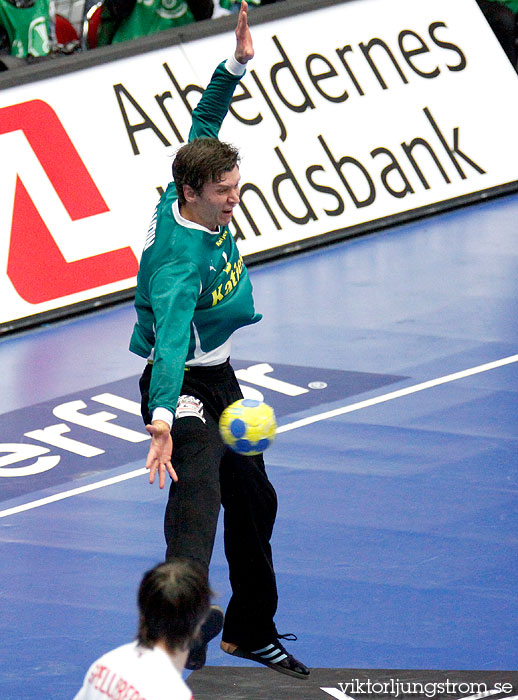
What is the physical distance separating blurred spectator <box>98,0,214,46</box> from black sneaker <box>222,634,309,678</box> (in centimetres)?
861

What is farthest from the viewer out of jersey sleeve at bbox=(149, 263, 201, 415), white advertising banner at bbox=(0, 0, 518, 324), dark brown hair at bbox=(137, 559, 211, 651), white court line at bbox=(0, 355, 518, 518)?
Result: white advertising banner at bbox=(0, 0, 518, 324)

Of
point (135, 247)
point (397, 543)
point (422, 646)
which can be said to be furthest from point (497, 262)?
point (422, 646)

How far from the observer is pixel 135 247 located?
1307 cm

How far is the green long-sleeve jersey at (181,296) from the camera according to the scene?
648cm

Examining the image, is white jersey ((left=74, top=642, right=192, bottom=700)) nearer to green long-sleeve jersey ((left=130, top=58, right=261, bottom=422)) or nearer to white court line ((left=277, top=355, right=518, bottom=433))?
green long-sleeve jersey ((left=130, top=58, right=261, bottom=422))

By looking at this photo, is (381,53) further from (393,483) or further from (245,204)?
(393,483)

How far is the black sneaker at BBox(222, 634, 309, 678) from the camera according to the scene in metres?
7.02

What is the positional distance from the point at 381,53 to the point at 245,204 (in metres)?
2.29

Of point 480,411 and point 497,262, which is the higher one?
point 497,262

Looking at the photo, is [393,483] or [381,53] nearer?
[393,483]

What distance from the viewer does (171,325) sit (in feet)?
21.3


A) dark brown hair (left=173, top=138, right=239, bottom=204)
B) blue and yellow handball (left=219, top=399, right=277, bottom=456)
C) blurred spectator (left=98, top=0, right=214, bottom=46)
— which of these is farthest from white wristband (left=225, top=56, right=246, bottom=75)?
blurred spectator (left=98, top=0, right=214, bottom=46)

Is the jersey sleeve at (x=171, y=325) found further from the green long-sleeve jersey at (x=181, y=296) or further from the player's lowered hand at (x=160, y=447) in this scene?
the player's lowered hand at (x=160, y=447)

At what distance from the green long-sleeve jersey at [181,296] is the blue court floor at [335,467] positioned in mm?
1633
